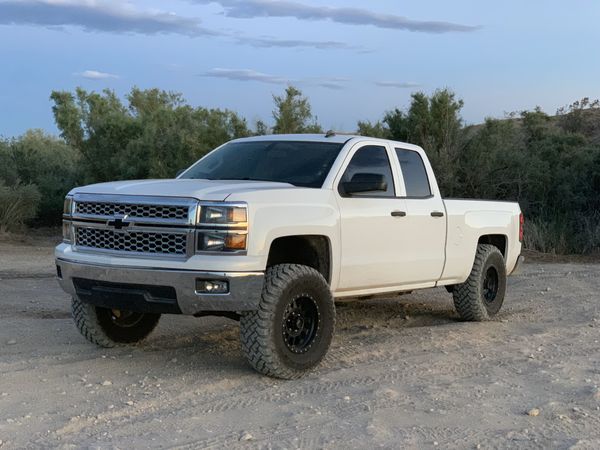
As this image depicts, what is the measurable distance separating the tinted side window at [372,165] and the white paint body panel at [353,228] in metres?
0.06

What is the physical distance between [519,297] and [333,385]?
230 inches

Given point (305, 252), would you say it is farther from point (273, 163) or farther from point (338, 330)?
point (338, 330)

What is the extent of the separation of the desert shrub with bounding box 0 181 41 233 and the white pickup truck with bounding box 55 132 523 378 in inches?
510

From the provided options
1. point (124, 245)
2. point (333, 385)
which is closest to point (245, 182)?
point (124, 245)

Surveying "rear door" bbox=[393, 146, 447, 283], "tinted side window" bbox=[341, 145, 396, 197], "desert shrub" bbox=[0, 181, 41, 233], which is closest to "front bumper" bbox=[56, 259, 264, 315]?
"tinted side window" bbox=[341, 145, 396, 197]

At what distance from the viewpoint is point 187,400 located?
575cm

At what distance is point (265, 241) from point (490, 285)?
14.9 ft

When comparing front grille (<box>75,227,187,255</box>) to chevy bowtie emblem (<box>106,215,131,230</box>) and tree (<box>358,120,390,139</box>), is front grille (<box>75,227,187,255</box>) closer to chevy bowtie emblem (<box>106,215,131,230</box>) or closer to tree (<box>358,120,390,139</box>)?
chevy bowtie emblem (<box>106,215,131,230</box>)

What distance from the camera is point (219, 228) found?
19.6ft

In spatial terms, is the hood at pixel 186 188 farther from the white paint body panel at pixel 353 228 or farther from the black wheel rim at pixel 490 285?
the black wheel rim at pixel 490 285

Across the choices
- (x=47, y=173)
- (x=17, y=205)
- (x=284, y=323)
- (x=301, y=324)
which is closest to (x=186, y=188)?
(x=284, y=323)

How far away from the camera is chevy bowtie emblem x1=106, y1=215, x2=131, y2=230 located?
6.30 meters

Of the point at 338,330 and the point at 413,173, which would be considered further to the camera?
the point at 338,330

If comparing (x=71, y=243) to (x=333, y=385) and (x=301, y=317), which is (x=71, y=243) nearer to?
(x=301, y=317)
